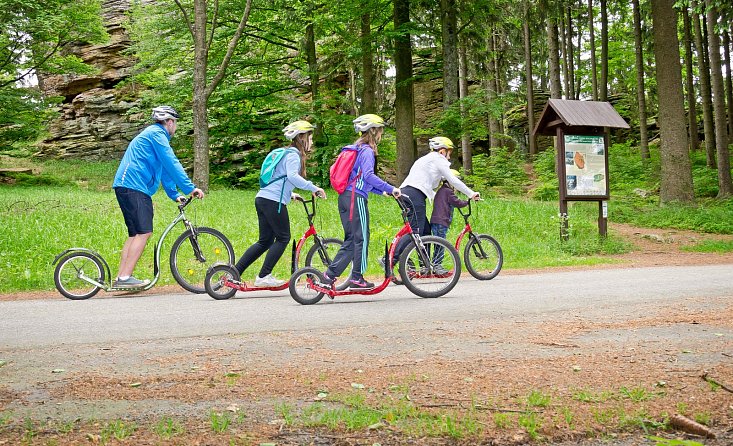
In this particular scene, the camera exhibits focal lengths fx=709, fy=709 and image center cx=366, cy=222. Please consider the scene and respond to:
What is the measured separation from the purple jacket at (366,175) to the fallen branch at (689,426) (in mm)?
4764

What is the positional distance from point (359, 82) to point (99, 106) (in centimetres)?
1518

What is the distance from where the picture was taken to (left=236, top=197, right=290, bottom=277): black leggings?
873 cm

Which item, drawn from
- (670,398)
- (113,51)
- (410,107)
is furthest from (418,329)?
(113,51)

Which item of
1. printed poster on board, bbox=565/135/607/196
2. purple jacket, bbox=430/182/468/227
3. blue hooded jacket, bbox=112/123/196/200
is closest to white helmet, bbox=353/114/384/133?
blue hooded jacket, bbox=112/123/196/200

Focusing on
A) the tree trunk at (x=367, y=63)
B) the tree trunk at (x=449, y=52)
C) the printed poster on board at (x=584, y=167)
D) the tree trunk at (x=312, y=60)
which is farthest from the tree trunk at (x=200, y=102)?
the printed poster on board at (x=584, y=167)

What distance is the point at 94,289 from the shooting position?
29.7 ft

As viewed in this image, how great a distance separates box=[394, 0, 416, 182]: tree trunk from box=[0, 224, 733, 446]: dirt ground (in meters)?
17.9

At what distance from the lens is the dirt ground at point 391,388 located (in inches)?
139

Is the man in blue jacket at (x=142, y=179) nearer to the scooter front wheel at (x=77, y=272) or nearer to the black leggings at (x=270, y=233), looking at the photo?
the scooter front wheel at (x=77, y=272)

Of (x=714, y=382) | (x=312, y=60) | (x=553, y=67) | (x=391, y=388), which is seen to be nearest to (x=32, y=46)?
(x=312, y=60)

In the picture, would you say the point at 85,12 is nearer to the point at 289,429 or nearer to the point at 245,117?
the point at 245,117

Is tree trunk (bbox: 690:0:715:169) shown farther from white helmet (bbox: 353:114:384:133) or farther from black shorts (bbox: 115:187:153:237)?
black shorts (bbox: 115:187:153:237)

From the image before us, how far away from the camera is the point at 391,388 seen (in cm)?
423

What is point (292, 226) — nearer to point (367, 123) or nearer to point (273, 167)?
point (273, 167)
